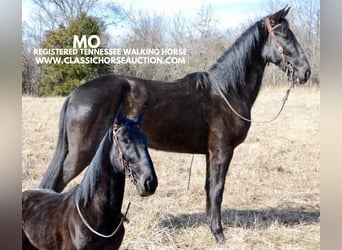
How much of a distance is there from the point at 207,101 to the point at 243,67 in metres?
0.33

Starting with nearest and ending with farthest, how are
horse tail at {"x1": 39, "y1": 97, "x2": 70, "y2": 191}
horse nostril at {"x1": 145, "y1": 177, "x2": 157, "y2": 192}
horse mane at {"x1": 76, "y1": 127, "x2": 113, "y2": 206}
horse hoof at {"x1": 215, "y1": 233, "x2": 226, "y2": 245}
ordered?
horse nostril at {"x1": 145, "y1": 177, "x2": 157, "y2": 192}, horse mane at {"x1": 76, "y1": 127, "x2": 113, "y2": 206}, horse tail at {"x1": 39, "y1": 97, "x2": 70, "y2": 191}, horse hoof at {"x1": 215, "y1": 233, "x2": 226, "y2": 245}

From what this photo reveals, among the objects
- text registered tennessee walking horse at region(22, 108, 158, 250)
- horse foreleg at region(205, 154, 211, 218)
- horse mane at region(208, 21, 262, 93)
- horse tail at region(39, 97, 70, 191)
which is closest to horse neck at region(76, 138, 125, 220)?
text registered tennessee walking horse at region(22, 108, 158, 250)

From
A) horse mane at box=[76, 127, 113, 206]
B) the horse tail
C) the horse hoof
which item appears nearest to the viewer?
horse mane at box=[76, 127, 113, 206]

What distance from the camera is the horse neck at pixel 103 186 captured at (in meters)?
2.04

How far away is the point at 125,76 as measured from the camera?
2670 mm

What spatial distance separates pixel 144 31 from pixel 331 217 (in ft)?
5.71

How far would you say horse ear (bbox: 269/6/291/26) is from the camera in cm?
262

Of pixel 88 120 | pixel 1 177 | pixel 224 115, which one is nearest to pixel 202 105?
pixel 224 115

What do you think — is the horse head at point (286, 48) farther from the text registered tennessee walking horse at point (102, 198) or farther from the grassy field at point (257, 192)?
the text registered tennessee walking horse at point (102, 198)

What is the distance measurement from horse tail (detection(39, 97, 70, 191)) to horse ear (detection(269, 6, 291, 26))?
1.39 meters

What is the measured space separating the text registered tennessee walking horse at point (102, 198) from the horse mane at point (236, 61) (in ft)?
2.73

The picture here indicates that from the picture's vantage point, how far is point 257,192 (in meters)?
2.75

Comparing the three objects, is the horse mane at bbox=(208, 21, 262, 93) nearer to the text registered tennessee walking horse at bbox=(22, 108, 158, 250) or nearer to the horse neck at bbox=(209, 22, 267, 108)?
the horse neck at bbox=(209, 22, 267, 108)

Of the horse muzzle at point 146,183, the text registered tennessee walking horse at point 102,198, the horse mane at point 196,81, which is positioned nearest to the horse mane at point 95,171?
the text registered tennessee walking horse at point 102,198
